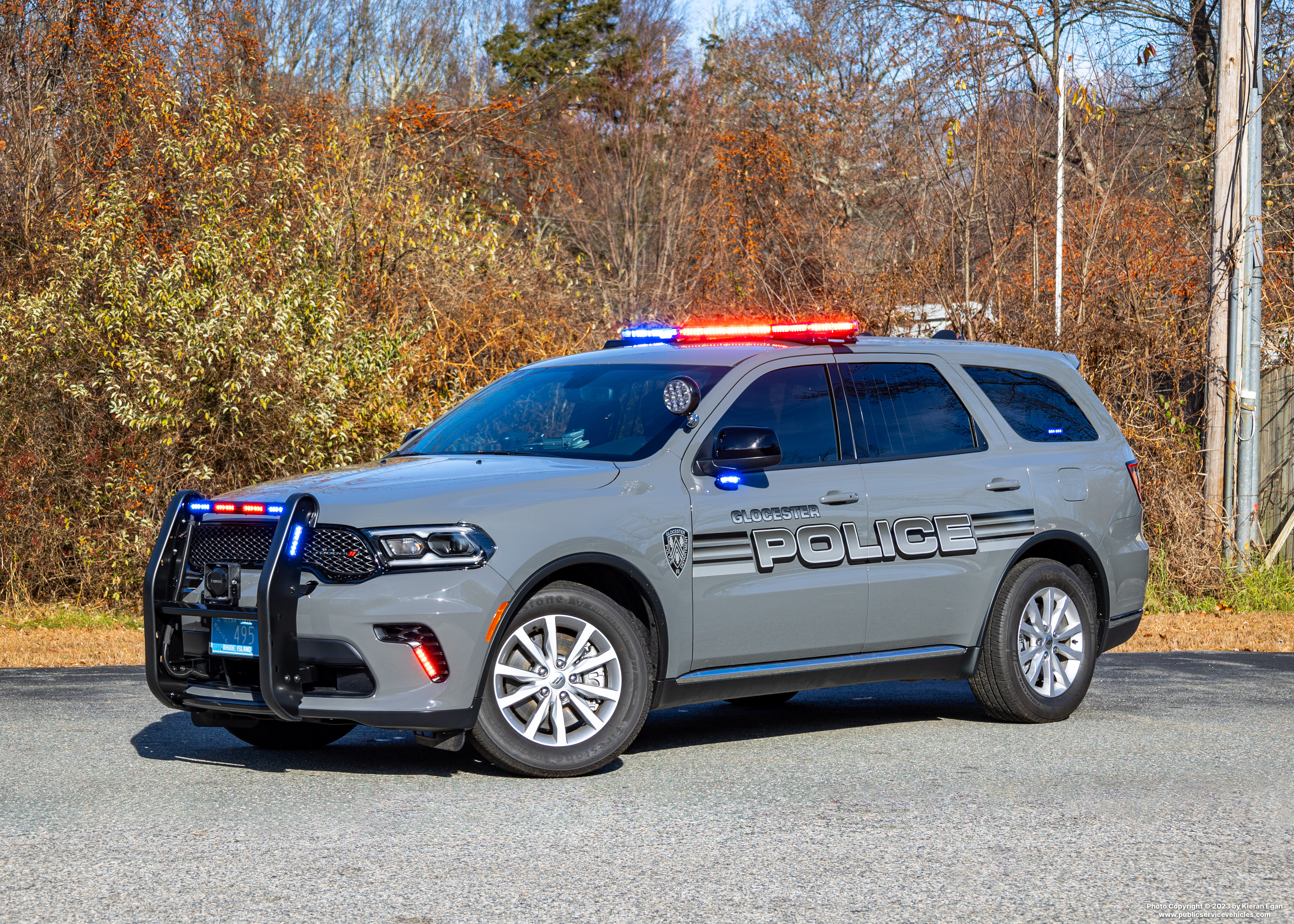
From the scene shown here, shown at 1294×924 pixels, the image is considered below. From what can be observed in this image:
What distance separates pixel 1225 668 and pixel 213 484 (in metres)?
8.26

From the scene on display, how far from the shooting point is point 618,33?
40.3 m

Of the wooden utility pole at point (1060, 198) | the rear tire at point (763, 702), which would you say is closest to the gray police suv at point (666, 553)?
the rear tire at point (763, 702)

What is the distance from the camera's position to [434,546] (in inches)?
247

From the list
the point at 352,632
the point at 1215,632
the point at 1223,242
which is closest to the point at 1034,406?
the point at 352,632

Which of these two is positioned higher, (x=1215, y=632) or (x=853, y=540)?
(x=853, y=540)

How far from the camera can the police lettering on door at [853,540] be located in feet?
23.5

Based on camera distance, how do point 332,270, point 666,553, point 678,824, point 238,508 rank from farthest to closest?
point 332,270 → point 666,553 → point 238,508 → point 678,824

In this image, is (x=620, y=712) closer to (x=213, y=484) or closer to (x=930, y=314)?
(x=213, y=484)

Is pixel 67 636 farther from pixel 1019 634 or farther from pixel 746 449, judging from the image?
pixel 1019 634

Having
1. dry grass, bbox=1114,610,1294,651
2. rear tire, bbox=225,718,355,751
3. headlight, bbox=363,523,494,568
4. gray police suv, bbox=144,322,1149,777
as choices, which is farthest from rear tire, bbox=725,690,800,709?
dry grass, bbox=1114,610,1294,651

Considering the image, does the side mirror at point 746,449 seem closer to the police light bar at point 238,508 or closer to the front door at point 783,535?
the front door at point 783,535

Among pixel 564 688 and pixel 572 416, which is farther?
pixel 572 416

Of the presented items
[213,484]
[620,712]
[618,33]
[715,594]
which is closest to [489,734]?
[620,712]

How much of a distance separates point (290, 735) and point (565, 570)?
1709 mm
